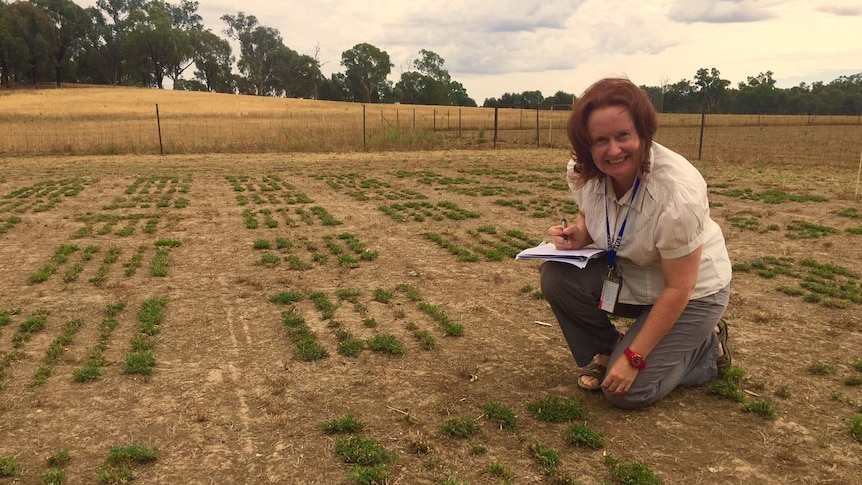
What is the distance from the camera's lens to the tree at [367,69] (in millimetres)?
81375

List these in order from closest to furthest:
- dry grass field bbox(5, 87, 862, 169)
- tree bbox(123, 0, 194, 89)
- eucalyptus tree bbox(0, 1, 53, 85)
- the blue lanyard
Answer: the blue lanyard, dry grass field bbox(5, 87, 862, 169), eucalyptus tree bbox(0, 1, 53, 85), tree bbox(123, 0, 194, 89)

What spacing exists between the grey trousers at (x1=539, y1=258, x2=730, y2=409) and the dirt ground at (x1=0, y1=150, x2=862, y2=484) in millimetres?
133

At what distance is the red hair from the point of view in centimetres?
261

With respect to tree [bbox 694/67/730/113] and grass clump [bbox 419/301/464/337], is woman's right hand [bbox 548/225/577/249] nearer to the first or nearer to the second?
grass clump [bbox 419/301/464/337]

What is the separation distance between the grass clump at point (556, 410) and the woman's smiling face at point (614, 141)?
1186 mm

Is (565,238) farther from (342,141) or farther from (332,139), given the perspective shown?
(332,139)

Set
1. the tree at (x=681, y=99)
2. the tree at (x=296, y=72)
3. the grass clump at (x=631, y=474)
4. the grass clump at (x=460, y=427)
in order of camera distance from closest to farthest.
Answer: the grass clump at (x=631, y=474)
the grass clump at (x=460, y=427)
the tree at (x=681, y=99)
the tree at (x=296, y=72)

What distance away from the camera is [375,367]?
11.9 feet

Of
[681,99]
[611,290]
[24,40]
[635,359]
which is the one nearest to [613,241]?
[611,290]

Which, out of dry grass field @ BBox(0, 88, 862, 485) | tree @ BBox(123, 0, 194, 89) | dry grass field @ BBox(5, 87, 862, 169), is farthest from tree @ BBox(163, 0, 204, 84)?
dry grass field @ BBox(0, 88, 862, 485)

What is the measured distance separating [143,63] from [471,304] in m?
83.9

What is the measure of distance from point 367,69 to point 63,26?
118 feet

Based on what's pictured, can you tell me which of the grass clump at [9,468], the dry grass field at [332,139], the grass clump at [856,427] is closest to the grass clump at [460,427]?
the grass clump at [856,427]

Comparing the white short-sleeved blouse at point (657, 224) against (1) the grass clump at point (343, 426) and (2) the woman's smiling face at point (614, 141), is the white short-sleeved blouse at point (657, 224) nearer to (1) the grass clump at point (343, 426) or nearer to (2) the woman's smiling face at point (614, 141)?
(2) the woman's smiling face at point (614, 141)
